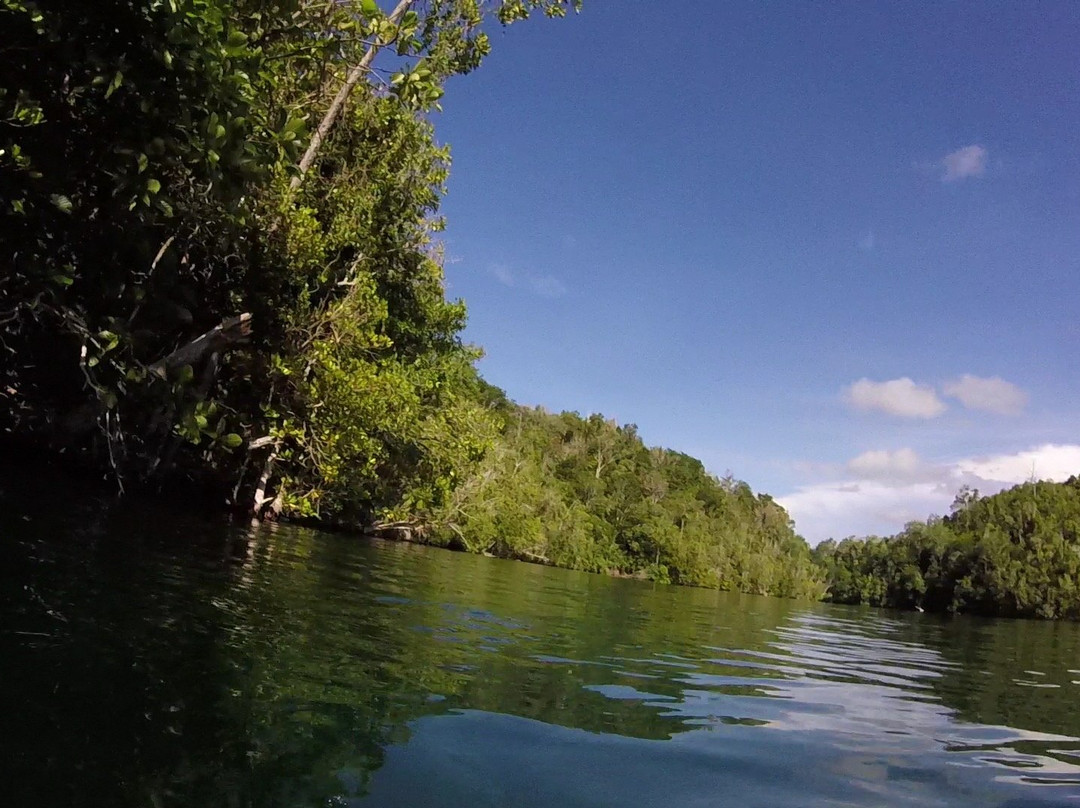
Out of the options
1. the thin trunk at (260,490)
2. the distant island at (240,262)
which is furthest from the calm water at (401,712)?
the thin trunk at (260,490)

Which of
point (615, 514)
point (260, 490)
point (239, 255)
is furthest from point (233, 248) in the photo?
point (615, 514)

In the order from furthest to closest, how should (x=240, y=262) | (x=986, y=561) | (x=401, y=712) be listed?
(x=986, y=561) → (x=240, y=262) → (x=401, y=712)

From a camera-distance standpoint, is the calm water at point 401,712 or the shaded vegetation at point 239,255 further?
the shaded vegetation at point 239,255

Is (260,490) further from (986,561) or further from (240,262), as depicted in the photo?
(986,561)

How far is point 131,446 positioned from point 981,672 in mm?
19444

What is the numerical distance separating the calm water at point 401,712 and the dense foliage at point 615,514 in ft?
92.9

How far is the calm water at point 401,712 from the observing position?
109 inches

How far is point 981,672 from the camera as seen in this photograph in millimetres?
11312

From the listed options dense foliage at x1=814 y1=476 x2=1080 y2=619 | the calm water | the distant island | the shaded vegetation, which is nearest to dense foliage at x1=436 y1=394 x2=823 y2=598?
the distant island

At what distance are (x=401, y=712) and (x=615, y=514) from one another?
274ft

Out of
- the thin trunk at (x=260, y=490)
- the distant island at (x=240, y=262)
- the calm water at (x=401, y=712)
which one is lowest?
the calm water at (x=401, y=712)

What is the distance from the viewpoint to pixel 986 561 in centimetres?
7481

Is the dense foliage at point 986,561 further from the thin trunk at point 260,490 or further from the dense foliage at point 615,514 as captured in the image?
the thin trunk at point 260,490

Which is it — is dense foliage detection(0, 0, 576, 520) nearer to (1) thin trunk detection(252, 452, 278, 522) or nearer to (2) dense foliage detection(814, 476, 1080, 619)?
(1) thin trunk detection(252, 452, 278, 522)
